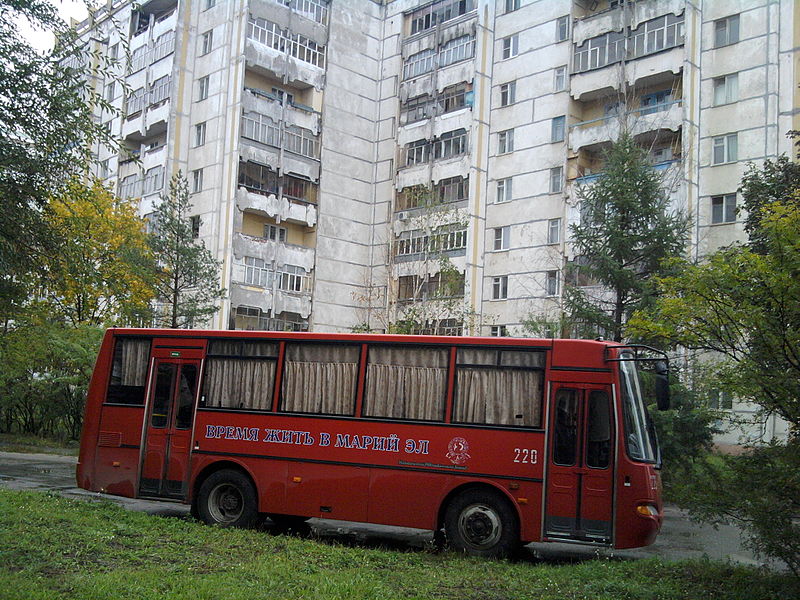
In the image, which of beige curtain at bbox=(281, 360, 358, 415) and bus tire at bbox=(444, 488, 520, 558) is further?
beige curtain at bbox=(281, 360, 358, 415)

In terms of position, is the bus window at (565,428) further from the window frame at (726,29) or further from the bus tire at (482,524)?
the window frame at (726,29)

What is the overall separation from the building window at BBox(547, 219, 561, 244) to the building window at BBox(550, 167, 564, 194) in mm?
1533

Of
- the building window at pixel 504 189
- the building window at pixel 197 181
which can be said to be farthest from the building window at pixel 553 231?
the building window at pixel 197 181

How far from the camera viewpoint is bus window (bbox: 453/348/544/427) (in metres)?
11.6

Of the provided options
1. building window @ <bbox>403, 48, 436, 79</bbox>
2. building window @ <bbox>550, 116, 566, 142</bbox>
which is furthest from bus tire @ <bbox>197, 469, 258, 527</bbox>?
building window @ <bbox>403, 48, 436, 79</bbox>

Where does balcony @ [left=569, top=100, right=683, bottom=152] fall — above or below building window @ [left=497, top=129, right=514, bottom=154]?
below

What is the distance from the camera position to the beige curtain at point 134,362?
45.4 feet

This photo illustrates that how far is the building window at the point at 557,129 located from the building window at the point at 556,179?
5.02 ft

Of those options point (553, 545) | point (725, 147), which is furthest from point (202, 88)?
point (553, 545)

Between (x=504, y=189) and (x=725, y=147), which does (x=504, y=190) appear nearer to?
(x=504, y=189)

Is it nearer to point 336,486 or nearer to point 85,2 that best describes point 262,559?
point 336,486

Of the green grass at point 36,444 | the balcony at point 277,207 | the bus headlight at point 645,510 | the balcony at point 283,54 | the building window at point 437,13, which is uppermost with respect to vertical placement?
the building window at point 437,13

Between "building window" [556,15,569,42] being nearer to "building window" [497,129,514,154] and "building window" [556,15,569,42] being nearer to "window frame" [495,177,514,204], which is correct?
"building window" [497,129,514,154]

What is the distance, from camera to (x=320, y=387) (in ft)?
41.7
